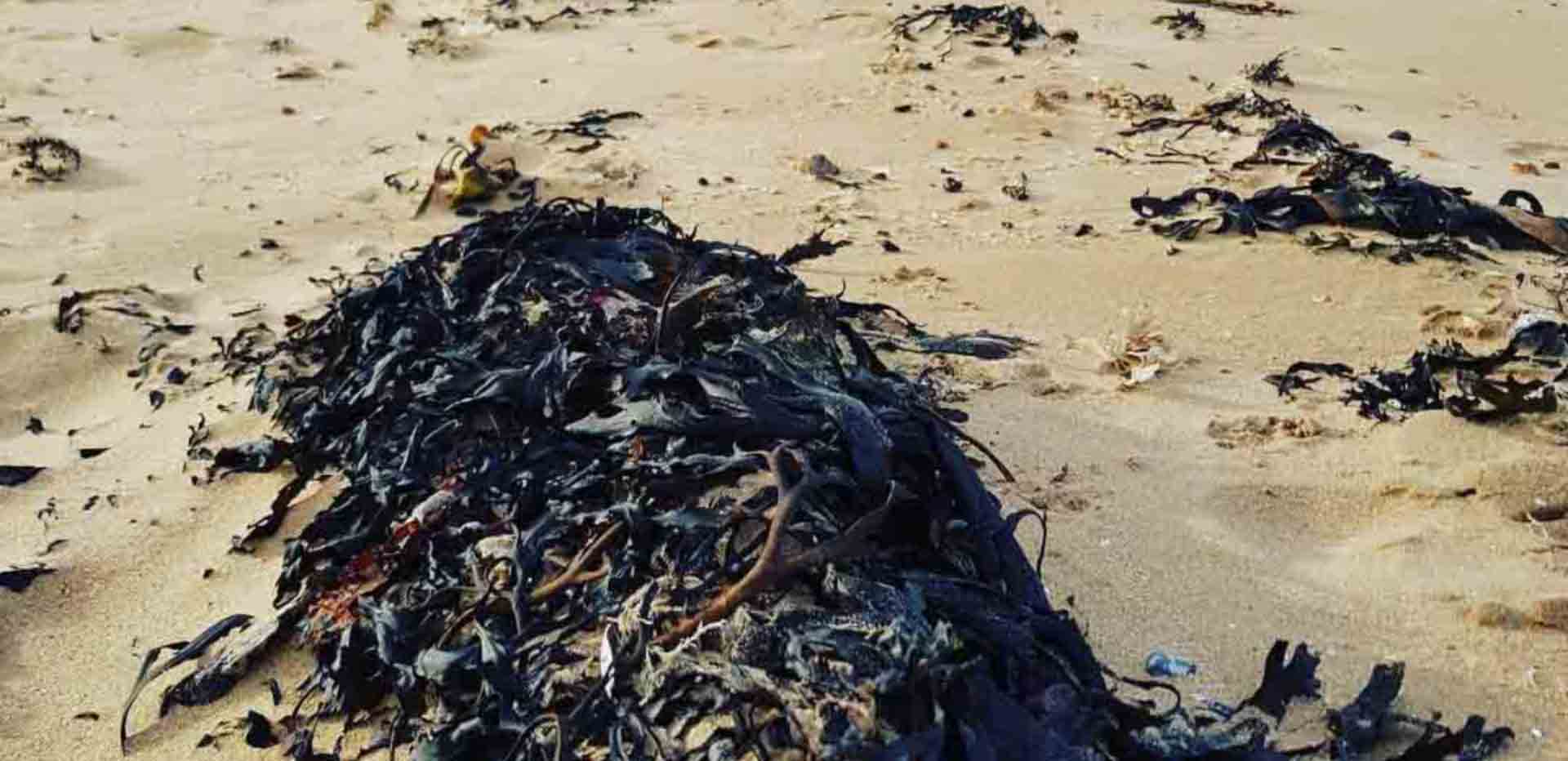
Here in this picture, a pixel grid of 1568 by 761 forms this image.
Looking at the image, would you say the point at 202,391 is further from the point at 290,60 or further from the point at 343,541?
the point at 290,60

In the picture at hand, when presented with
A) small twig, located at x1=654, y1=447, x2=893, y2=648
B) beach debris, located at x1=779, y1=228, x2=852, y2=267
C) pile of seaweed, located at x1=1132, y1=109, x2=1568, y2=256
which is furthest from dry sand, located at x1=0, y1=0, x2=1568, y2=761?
small twig, located at x1=654, y1=447, x2=893, y2=648

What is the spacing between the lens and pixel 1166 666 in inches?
84.8

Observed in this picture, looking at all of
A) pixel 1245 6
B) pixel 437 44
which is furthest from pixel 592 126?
pixel 1245 6

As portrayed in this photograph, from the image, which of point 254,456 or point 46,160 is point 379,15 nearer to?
point 46,160

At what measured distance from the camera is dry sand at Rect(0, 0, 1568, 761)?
7.86 feet

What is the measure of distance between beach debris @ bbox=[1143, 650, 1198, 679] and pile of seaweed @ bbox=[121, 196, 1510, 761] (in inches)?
2.7

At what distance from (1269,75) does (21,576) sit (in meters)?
4.87

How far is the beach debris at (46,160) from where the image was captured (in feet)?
16.3

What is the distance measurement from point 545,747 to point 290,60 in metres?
5.36

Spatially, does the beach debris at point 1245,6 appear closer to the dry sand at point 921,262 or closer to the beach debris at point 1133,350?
the dry sand at point 921,262

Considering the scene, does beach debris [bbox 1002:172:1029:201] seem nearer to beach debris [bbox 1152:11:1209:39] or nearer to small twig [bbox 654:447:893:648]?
beach debris [bbox 1152:11:1209:39]

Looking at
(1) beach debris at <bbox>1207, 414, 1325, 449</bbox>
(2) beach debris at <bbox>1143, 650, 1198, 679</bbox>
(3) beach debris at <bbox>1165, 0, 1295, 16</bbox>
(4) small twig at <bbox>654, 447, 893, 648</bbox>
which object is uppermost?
(4) small twig at <bbox>654, 447, 893, 648</bbox>

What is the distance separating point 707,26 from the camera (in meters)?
6.71

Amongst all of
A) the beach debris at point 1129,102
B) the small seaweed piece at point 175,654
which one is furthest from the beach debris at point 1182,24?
the small seaweed piece at point 175,654
